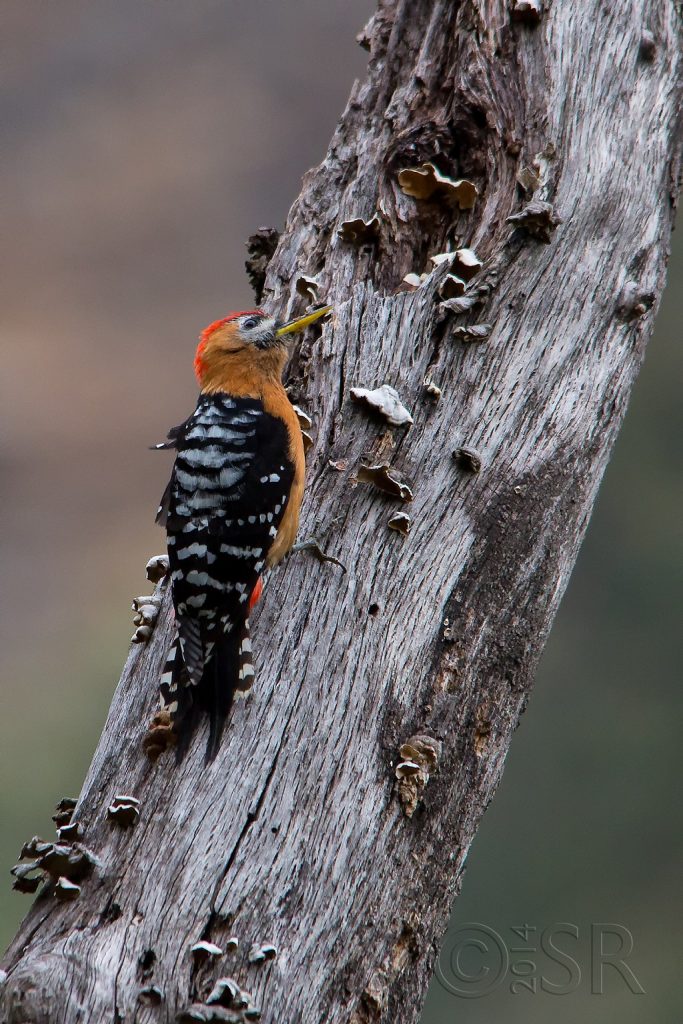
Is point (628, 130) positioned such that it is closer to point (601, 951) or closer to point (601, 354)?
point (601, 354)

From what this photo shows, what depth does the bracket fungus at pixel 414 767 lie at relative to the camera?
2355mm

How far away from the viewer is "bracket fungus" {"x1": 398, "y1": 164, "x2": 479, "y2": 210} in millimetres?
3273

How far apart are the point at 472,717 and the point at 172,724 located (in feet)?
2.75

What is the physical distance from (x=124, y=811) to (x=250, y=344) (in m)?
1.79

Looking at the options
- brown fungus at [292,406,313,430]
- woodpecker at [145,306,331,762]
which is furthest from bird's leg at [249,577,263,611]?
brown fungus at [292,406,313,430]

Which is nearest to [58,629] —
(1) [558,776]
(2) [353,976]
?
(1) [558,776]

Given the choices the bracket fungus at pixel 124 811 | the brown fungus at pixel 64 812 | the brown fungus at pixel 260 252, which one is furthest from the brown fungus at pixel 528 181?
the brown fungus at pixel 64 812

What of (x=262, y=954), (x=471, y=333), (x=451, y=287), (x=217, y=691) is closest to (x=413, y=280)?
(x=451, y=287)

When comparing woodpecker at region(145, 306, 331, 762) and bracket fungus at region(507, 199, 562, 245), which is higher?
bracket fungus at region(507, 199, 562, 245)

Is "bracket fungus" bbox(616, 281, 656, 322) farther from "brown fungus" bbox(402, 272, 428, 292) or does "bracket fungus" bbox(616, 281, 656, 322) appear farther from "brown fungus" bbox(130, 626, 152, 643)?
"brown fungus" bbox(130, 626, 152, 643)

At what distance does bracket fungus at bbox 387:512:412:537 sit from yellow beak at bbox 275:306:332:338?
900 millimetres

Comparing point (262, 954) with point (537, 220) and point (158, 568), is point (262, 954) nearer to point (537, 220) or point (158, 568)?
point (158, 568)

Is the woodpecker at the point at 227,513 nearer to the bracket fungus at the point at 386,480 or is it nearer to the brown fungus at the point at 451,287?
the bracket fungus at the point at 386,480

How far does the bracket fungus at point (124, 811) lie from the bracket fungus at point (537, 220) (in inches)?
89.4
